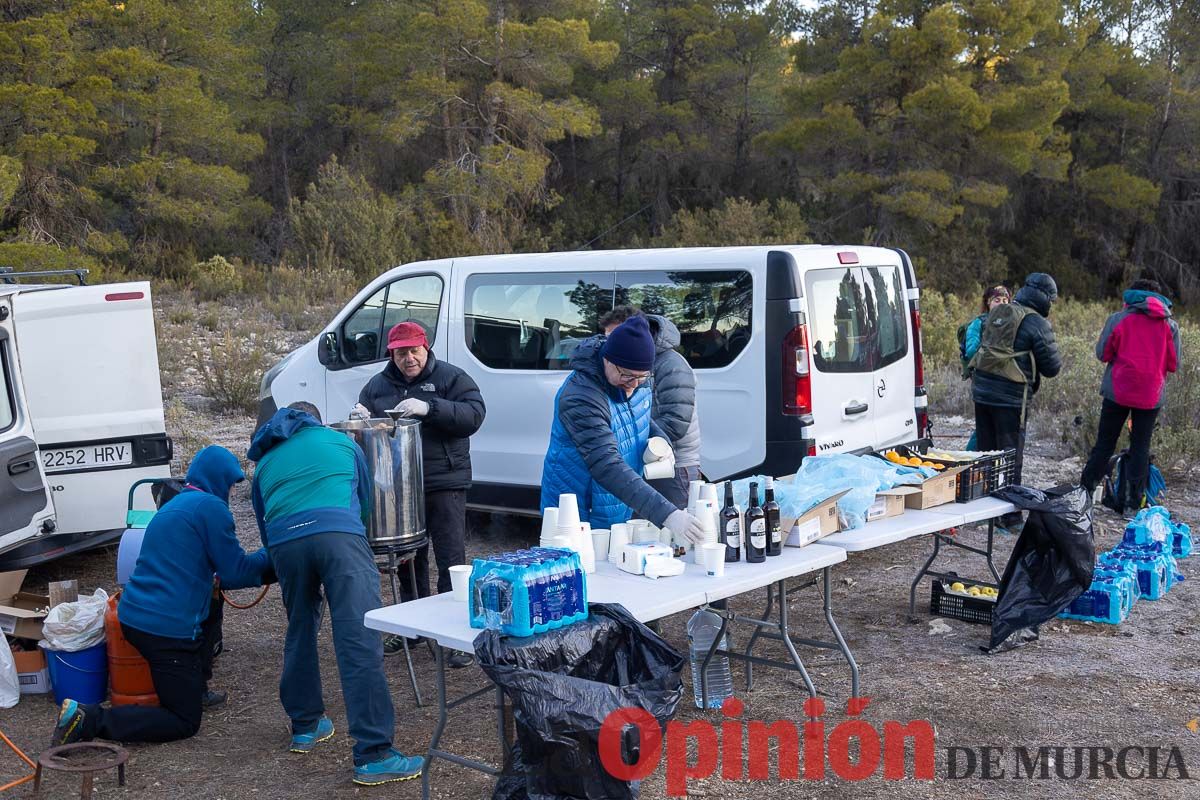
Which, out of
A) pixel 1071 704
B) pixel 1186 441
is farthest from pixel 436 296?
pixel 1186 441

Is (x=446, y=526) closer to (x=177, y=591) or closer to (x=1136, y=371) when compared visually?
(x=177, y=591)

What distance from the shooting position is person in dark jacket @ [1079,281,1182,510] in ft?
25.5

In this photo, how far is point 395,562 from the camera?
16.3ft

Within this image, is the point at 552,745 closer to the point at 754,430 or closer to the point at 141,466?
the point at 754,430

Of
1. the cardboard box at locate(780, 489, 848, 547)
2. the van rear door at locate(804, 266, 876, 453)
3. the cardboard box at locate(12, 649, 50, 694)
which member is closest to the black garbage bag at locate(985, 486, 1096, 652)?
the cardboard box at locate(780, 489, 848, 547)

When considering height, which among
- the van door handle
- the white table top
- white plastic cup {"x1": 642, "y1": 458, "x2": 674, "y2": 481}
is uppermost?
white plastic cup {"x1": 642, "y1": 458, "x2": 674, "y2": 481}

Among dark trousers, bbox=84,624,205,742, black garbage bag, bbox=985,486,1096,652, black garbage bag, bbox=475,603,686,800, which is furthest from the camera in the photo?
black garbage bag, bbox=985,486,1096,652

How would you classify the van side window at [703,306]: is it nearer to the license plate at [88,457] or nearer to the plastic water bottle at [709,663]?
the plastic water bottle at [709,663]

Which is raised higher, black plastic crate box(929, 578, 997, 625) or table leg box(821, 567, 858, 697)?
table leg box(821, 567, 858, 697)

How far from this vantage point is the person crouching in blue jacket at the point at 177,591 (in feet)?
15.3

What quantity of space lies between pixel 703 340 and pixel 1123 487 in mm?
3612

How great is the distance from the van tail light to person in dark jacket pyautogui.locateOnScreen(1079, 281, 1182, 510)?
9.26 feet

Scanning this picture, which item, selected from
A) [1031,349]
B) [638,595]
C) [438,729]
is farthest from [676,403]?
[1031,349]

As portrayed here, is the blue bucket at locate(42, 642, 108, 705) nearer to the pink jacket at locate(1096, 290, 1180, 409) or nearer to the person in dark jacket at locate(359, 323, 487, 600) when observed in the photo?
the person in dark jacket at locate(359, 323, 487, 600)
